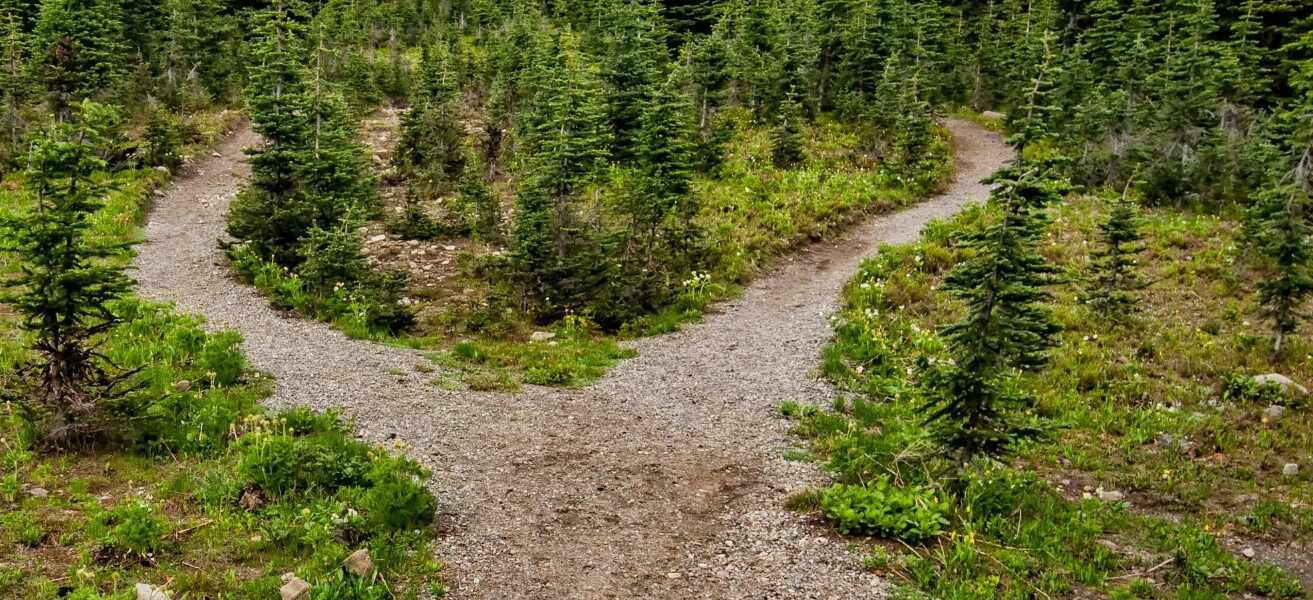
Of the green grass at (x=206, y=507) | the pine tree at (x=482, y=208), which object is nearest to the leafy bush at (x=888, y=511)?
the green grass at (x=206, y=507)

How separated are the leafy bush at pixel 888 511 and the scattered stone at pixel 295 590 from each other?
5512 millimetres

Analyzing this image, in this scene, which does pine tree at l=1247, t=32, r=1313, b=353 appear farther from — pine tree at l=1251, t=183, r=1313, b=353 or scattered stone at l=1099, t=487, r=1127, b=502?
scattered stone at l=1099, t=487, r=1127, b=502

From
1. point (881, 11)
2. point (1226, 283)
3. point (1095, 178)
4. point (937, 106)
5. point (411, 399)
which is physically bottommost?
point (411, 399)

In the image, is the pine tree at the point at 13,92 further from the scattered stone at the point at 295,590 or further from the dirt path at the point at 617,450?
the scattered stone at the point at 295,590

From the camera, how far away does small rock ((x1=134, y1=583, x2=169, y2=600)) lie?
6773 mm

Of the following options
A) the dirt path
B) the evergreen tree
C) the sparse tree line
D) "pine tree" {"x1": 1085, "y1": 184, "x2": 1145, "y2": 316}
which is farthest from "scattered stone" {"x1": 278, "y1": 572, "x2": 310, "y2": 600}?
"pine tree" {"x1": 1085, "y1": 184, "x2": 1145, "y2": 316}

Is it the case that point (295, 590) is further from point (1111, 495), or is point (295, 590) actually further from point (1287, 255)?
point (1287, 255)

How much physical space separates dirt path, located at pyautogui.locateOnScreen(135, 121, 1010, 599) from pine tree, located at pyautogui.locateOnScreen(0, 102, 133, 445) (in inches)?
113

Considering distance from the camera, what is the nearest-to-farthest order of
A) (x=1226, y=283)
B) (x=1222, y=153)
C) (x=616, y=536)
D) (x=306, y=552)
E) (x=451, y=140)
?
(x=306, y=552)
(x=616, y=536)
(x=1226, y=283)
(x=1222, y=153)
(x=451, y=140)

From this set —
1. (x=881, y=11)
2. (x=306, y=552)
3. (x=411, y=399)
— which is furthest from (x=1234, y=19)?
(x=306, y=552)

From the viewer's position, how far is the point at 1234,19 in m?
41.8

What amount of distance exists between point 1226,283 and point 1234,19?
31563 millimetres

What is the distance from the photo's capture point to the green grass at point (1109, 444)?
8.55 meters

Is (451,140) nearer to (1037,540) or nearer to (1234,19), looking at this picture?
(1037,540)
